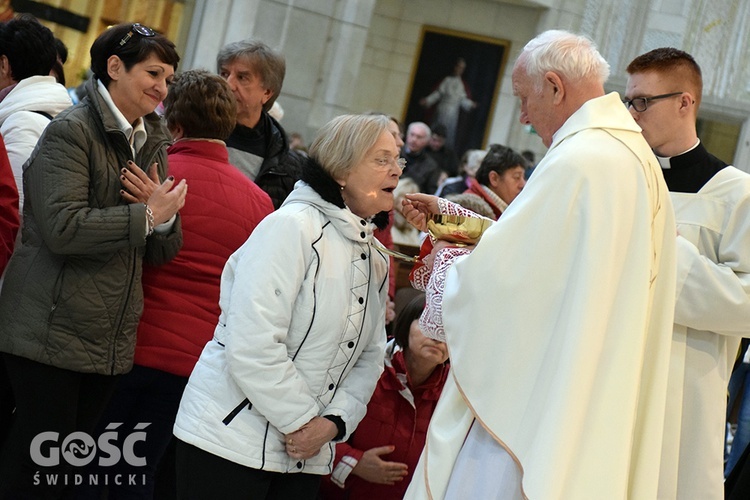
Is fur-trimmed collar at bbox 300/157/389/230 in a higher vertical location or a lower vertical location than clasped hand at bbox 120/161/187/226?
higher

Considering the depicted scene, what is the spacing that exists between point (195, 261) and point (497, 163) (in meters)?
3.05

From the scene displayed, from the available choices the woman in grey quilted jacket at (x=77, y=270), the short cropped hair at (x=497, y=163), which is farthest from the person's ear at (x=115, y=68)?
the short cropped hair at (x=497, y=163)

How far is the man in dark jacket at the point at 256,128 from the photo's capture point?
4297mm

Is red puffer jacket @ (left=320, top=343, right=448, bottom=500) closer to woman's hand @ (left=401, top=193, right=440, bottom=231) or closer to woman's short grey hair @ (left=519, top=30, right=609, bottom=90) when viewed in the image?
woman's hand @ (left=401, top=193, right=440, bottom=231)

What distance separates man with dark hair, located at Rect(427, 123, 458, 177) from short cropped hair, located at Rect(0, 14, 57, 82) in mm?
8035

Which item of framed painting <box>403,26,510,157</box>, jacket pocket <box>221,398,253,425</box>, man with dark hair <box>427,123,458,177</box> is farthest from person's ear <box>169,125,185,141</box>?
framed painting <box>403,26,510,157</box>

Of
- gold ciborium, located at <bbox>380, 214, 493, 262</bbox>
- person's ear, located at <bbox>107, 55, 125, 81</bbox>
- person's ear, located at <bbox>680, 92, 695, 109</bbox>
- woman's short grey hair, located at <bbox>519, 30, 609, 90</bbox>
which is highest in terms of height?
person's ear, located at <bbox>680, 92, 695, 109</bbox>

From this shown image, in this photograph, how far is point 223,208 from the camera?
357 cm

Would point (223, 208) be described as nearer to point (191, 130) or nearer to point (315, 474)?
point (191, 130)

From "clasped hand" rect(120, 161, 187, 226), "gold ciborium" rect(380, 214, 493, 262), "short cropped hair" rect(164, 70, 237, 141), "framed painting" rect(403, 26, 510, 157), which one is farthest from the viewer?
"framed painting" rect(403, 26, 510, 157)

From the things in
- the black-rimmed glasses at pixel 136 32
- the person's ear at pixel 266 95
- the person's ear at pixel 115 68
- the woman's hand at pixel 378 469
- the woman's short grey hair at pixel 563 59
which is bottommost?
the woman's hand at pixel 378 469

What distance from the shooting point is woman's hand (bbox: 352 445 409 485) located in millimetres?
3398

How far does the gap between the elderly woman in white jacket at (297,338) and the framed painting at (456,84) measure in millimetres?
10763

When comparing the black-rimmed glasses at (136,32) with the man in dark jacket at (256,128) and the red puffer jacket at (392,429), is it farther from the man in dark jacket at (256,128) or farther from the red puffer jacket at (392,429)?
the red puffer jacket at (392,429)
